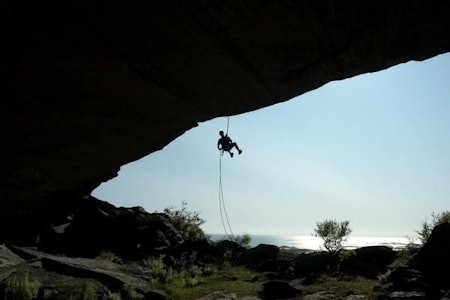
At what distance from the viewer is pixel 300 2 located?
18.8 feet

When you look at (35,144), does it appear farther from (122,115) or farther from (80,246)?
(80,246)

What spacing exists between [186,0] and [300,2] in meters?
1.61

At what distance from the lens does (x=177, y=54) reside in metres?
7.02

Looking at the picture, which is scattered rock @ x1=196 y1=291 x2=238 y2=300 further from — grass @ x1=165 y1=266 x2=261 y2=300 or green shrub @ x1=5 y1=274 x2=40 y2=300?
green shrub @ x1=5 y1=274 x2=40 y2=300

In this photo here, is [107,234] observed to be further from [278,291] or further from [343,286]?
[343,286]

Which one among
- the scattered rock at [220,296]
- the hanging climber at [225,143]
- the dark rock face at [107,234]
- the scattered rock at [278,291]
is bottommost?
the scattered rock at [220,296]

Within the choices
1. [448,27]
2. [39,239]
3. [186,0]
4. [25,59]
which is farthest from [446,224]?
[39,239]

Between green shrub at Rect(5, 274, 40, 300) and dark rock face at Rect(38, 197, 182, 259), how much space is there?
1299 cm

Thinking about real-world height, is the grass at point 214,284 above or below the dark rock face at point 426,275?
below

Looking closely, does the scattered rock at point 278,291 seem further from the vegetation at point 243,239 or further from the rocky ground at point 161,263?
the vegetation at point 243,239

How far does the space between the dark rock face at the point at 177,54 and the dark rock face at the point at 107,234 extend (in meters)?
18.0

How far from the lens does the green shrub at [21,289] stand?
12.9 meters

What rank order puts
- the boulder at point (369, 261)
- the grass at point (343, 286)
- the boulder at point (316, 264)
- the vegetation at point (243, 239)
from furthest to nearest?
1. the vegetation at point (243, 239)
2. the boulder at point (316, 264)
3. the boulder at point (369, 261)
4. the grass at point (343, 286)

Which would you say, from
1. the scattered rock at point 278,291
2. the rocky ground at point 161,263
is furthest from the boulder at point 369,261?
the scattered rock at point 278,291
